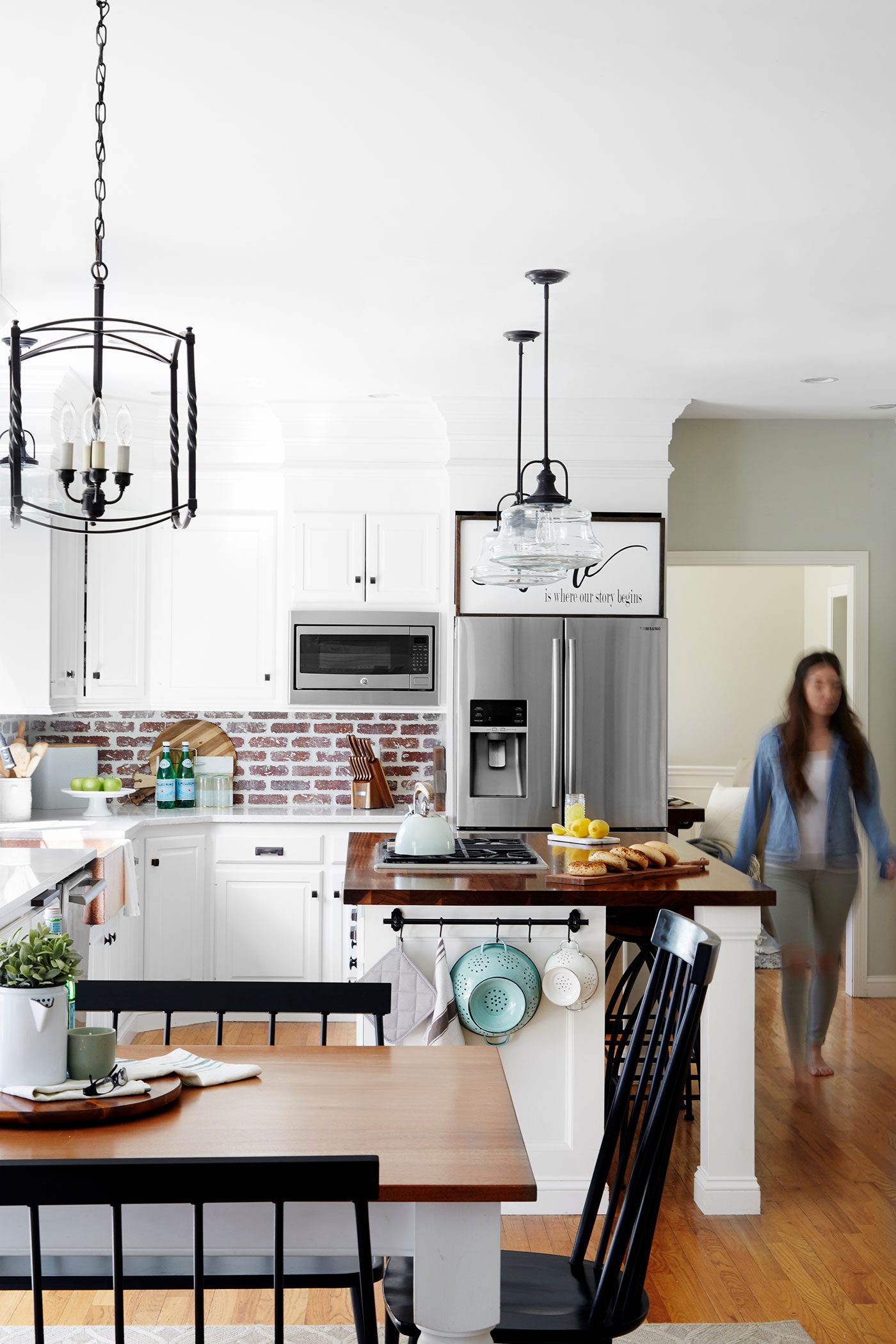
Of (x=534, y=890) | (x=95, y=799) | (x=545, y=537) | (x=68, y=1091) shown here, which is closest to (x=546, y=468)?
(x=545, y=537)

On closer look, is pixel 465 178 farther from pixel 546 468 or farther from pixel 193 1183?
pixel 193 1183

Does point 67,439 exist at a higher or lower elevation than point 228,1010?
higher

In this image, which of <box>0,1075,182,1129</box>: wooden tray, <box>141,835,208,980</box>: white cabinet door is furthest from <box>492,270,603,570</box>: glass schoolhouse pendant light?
<box>141,835,208,980</box>: white cabinet door

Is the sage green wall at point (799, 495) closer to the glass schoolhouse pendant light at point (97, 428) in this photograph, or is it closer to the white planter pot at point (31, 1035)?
the glass schoolhouse pendant light at point (97, 428)

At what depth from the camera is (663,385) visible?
16.8 ft

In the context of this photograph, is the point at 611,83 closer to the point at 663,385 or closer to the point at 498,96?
the point at 498,96

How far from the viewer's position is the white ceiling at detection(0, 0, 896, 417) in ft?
7.89

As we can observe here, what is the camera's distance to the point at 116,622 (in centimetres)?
558

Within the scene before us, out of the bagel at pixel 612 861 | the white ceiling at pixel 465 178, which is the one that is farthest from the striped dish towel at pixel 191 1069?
the white ceiling at pixel 465 178

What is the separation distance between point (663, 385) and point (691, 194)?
195cm

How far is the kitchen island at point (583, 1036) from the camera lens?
11.1 feet

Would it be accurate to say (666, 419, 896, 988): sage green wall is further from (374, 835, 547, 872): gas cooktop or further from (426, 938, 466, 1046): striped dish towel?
(426, 938, 466, 1046): striped dish towel

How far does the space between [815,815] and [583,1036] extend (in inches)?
49.7

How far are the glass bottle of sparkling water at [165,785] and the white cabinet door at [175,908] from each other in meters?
0.40
